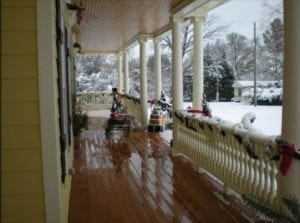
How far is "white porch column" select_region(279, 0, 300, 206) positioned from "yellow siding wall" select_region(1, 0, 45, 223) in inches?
81.4

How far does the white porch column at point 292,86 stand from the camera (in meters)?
3.15

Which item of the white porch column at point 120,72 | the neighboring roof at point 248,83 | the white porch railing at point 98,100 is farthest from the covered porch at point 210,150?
the white porch railing at point 98,100

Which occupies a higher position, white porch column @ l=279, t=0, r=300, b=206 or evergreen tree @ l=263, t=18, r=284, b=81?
evergreen tree @ l=263, t=18, r=284, b=81

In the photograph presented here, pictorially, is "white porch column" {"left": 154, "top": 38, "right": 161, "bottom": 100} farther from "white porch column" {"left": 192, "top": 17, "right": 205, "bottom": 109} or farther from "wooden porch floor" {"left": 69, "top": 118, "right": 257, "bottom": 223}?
"white porch column" {"left": 192, "top": 17, "right": 205, "bottom": 109}

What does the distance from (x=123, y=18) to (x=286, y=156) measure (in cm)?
605

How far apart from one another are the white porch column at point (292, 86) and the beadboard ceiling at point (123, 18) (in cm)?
367

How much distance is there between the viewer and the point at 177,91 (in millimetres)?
7750

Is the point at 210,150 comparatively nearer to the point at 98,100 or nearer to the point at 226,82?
the point at 226,82

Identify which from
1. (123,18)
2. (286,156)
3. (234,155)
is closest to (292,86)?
(286,156)

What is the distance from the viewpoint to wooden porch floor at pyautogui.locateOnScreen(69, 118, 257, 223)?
426 cm

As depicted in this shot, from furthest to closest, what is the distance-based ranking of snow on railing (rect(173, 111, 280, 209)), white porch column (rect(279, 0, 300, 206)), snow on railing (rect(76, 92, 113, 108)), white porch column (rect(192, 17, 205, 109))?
snow on railing (rect(76, 92, 113, 108)), white porch column (rect(192, 17, 205, 109)), snow on railing (rect(173, 111, 280, 209)), white porch column (rect(279, 0, 300, 206))

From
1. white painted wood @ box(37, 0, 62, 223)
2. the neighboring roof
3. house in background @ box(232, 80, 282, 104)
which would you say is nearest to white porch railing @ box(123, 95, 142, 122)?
house in background @ box(232, 80, 282, 104)

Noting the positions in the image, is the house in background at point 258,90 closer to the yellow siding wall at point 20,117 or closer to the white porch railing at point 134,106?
the white porch railing at point 134,106

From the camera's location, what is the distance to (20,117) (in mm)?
2396
